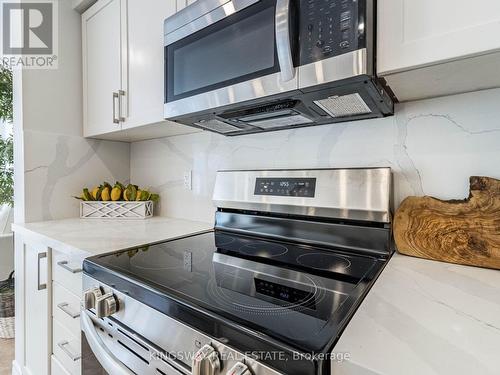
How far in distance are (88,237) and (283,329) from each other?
1.00m

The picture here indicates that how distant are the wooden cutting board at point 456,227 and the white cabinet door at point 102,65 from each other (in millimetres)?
1403

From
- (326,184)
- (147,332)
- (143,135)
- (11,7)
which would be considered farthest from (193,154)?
(11,7)

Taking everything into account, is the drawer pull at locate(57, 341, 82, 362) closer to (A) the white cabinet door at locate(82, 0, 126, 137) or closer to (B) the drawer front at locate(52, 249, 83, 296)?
(B) the drawer front at locate(52, 249, 83, 296)

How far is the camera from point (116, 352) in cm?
74

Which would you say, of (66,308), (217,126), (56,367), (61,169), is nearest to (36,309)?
(56,367)

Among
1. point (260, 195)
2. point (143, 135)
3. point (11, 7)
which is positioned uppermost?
point (11, 7)

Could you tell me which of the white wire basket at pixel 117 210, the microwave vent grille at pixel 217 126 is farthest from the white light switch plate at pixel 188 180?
the microwave vent grille at pixel 217 126

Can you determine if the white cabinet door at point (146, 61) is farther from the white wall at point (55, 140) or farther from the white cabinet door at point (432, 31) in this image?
the white cabinet door at point (432, 31)

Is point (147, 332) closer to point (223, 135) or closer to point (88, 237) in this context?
point (88, 237)

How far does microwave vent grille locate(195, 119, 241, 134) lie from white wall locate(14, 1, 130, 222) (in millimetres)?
1030

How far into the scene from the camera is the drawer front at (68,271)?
999mm

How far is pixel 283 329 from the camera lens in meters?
0.46

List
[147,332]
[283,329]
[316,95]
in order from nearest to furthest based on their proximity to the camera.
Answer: [283,329] → [147,332] → [316,95]

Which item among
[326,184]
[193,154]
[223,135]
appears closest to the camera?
[326,184]
